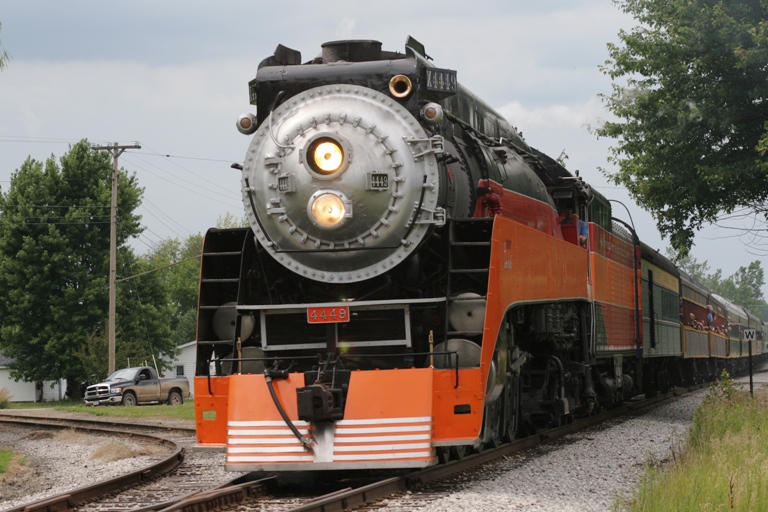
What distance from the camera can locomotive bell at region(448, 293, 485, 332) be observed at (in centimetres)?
924

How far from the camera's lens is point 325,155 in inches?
363

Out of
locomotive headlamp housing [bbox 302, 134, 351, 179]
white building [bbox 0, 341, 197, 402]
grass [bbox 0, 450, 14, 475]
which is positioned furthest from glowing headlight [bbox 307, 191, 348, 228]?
white building [bbox 0, 341, 197, 402]

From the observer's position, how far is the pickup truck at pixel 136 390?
3434 centimetres

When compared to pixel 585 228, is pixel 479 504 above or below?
below

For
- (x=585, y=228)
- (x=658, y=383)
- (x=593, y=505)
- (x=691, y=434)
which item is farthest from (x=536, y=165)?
(x=658, y=383)

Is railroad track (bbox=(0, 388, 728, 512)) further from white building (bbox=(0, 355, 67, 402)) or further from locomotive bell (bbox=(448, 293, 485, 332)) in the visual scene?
white building (bbox=(0, 355, 67, 402))

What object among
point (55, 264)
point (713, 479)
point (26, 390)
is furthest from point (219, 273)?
point (26, 390)

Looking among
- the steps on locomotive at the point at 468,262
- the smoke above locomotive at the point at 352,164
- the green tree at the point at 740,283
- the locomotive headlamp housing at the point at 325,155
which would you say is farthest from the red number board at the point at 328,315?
the green tree at the point at 740,283

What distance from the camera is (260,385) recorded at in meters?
9.04

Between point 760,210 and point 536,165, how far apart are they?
7246mm

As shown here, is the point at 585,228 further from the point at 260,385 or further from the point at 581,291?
the point at 260,385

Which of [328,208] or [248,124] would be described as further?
[248,124]

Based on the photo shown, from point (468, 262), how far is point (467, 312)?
0.59m

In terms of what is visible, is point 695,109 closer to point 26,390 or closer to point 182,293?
point 26,390
